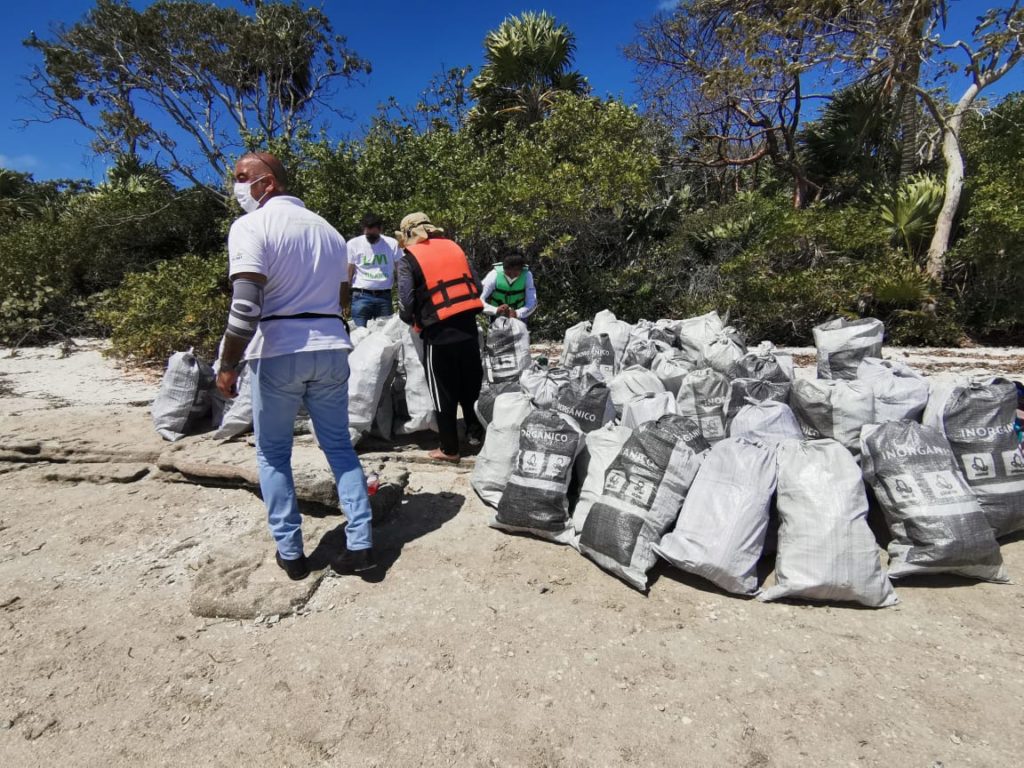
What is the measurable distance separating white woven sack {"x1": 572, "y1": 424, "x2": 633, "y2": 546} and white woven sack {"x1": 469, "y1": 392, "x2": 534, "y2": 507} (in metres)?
0.37

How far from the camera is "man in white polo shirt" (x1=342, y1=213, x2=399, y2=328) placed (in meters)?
4.96

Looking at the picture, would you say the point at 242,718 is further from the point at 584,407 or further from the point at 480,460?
the point at 584,407

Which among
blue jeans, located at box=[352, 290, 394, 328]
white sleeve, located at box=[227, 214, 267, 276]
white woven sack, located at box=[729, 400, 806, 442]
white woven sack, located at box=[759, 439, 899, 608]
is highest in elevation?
white sleeve, located at box=[227, 214, 267, 276]

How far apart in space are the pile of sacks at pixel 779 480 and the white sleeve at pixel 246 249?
1374 millimetres

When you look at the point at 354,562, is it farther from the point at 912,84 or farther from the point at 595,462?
the point at 912,84

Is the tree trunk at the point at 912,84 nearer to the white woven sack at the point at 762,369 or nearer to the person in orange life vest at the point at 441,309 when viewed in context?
the white woven sack at the point at 762,369

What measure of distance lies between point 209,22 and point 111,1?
80.4 inches

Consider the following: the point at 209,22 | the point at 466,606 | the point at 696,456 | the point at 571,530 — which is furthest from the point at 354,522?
the point at 209,22

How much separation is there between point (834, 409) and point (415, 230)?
2455 millimetres

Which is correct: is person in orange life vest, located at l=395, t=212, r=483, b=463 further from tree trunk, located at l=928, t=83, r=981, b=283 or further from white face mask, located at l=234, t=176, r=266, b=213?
tree trunk, located at l=928, t=83, r=981, b=283

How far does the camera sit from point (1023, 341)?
702cm

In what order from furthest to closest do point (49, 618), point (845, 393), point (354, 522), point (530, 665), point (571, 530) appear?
point (845, 393) < point (571, 530) < point (354, 522) < point (49, 618) < point (530, 665)

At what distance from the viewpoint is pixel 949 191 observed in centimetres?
753

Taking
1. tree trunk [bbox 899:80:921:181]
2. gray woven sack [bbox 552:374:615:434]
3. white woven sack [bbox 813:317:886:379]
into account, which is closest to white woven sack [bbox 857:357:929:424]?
white woven sack [bbox 813:317:886:379]
